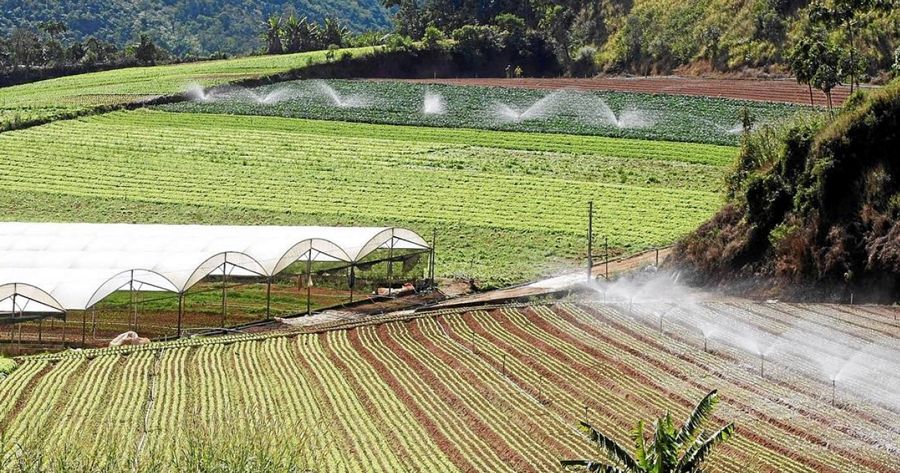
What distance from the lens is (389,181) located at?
69.7 meters

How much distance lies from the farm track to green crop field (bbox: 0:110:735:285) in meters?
10.2

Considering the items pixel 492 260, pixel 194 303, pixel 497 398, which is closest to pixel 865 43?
pixel 492 260

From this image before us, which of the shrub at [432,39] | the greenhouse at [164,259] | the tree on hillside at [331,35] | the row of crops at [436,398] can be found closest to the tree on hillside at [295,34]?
the tree on hillside at [331,35]

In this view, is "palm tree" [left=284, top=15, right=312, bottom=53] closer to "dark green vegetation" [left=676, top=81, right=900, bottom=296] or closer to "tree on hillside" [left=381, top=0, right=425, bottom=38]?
"tree on hillside" [left=381, top=0, right=425, bottom=38]

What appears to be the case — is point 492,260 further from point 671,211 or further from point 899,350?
point 899,350

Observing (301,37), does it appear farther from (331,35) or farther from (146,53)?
(146,53)

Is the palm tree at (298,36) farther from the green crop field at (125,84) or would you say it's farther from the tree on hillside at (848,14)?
the tree on hillside at (848,14)

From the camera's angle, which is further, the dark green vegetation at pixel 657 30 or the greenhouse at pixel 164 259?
the dark green vegetation at pixel 657 30

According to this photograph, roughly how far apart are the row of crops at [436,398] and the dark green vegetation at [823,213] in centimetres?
361

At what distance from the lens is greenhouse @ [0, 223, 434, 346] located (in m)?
44.9

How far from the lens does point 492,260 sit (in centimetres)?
5597

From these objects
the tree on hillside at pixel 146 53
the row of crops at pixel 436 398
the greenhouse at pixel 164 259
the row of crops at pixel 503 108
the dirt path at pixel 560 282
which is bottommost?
the row of crops at pixel 436 398

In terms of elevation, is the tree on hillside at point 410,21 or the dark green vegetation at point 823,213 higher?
the tree on hillside at point 410,21

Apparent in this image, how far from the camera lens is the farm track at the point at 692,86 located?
82.8 m
